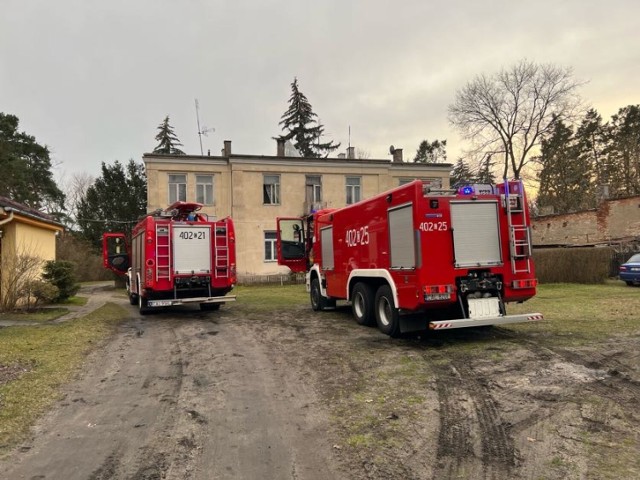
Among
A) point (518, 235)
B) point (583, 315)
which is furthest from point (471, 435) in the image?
point (583, 315)

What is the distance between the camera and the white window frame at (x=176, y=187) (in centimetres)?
2847

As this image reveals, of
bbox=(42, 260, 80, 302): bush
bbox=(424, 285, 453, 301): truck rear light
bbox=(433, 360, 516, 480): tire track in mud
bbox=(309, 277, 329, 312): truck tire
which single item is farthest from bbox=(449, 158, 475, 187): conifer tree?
bbox=(433, 360, 516, 480): tire track in mud

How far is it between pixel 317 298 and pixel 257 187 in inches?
670

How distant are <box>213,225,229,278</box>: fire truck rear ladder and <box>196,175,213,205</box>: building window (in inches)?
620

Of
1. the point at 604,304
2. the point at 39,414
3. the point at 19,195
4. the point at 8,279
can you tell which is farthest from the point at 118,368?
the point at 19,195

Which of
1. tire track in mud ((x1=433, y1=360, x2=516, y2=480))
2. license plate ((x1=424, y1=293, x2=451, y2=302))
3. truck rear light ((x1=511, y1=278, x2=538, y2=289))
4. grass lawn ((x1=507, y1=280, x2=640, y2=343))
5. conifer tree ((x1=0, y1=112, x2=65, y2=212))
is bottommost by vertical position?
tire track in mud ((x1=433, y1=360, x2=516, y2=480))

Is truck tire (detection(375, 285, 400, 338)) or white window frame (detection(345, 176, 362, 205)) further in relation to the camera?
white window frame (detection(345, 176, 362, 205))

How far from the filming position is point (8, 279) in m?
13.3

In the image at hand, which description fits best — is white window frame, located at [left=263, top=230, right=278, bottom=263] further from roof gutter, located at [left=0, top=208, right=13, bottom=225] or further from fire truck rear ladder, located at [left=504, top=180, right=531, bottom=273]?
fire truck rear ladder, located at [left=504, top=180, right=531, bottom=273]

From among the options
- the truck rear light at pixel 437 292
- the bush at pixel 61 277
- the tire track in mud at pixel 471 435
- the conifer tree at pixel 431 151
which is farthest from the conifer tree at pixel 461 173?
the tire track in mud at pixel 471 435

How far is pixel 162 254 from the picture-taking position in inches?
517

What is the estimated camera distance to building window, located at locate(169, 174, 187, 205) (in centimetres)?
2850

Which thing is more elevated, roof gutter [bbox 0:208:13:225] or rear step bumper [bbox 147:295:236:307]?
roof gutter [bbox 0:208:13:225]

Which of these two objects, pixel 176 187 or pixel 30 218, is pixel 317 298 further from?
pixel 176 187
